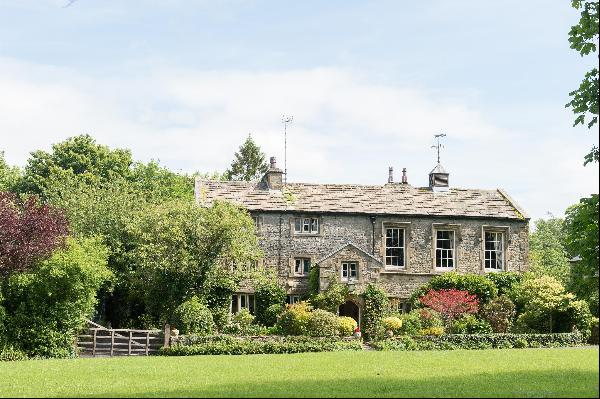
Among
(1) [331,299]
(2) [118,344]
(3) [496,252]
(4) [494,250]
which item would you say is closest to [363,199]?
(1) [331,299]

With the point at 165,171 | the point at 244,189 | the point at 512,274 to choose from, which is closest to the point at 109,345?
the point at 244,189

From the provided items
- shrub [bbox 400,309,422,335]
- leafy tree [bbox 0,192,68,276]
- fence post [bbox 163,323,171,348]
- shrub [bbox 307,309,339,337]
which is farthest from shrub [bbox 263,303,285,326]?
leafy tree [bbox 0,192,68,276]

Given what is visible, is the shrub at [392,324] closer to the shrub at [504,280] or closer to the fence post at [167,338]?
the shrub at [504,280]

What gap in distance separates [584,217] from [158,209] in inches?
935

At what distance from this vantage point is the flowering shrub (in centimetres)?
3756

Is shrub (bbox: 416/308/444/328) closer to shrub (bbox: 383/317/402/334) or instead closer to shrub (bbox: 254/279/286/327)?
shrub (bbox: 383/317/402/334)

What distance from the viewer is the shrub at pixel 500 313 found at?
3850cm

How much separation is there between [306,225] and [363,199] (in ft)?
11.4

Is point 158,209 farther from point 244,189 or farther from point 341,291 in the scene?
point 341,291

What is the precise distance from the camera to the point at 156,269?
120 ft

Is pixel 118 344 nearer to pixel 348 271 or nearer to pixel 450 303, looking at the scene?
pixel 348 271

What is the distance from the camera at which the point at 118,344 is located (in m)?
33.1

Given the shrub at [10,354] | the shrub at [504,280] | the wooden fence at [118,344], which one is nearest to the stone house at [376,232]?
the shrub at [504,280]

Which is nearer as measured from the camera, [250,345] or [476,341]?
[250,345]
